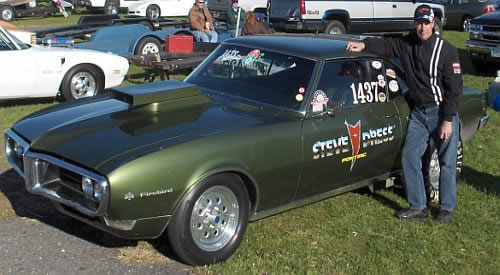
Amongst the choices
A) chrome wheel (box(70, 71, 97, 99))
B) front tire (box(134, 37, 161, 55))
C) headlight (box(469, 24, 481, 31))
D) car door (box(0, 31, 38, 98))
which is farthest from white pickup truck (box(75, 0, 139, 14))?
car door (box(0, 31, 38, 98))

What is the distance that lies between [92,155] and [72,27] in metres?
11.3

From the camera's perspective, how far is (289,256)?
4.31 m

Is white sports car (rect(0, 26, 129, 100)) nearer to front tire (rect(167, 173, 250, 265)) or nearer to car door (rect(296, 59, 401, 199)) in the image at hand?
car door (rect(296, 59, 401, 199))

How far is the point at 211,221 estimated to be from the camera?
4.07m

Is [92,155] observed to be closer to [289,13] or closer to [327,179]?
[327,179]

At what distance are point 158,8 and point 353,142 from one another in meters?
23.8

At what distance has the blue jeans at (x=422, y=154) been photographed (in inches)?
194

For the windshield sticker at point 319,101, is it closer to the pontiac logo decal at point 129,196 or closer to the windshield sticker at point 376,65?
the windshield sticker at point 376,65

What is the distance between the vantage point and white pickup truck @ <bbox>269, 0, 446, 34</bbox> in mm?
17344

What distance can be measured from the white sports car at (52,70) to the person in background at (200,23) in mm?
3517

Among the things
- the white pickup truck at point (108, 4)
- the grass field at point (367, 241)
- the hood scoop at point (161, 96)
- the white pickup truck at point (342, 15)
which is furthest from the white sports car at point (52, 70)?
the white pickup truck at point (108, 4)

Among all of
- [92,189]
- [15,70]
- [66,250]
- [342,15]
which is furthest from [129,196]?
[342,15]

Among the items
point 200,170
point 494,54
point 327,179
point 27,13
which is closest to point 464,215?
point 327,179

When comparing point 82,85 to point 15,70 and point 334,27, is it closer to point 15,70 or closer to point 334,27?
point 15,70
